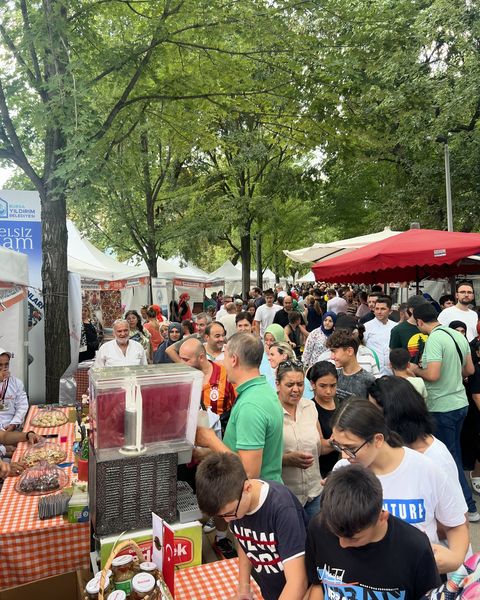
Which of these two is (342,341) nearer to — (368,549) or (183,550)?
(183,550)

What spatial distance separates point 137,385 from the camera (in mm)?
2523

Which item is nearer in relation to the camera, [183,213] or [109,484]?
[109,484]

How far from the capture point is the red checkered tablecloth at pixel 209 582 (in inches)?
94.7

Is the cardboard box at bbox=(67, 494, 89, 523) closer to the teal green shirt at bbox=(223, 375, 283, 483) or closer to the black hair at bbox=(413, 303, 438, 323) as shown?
the teal green shirt at bbox=(223, 375, 283, 483)

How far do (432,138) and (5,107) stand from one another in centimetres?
1145

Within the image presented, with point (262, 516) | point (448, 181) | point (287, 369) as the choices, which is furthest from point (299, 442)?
point (448, 181)

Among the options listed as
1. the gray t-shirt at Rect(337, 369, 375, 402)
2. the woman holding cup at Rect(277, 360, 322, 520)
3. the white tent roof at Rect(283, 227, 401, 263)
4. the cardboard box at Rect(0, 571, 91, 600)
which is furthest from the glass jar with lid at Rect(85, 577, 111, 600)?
the white tent roof at Rect(283, 227, 401, 263)

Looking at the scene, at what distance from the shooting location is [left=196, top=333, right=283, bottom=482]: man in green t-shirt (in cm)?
262

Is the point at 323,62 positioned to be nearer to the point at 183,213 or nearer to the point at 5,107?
the point at 5,107

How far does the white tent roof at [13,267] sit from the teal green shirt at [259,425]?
4.75 m

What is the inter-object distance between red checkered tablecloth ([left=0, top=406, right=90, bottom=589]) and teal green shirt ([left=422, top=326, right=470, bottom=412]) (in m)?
3.30

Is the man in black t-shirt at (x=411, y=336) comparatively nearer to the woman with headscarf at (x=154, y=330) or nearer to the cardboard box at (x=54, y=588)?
the cardboard box at (x=54, y=588)

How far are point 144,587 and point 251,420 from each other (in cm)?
94

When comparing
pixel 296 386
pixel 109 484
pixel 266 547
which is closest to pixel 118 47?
pixel 296 386
